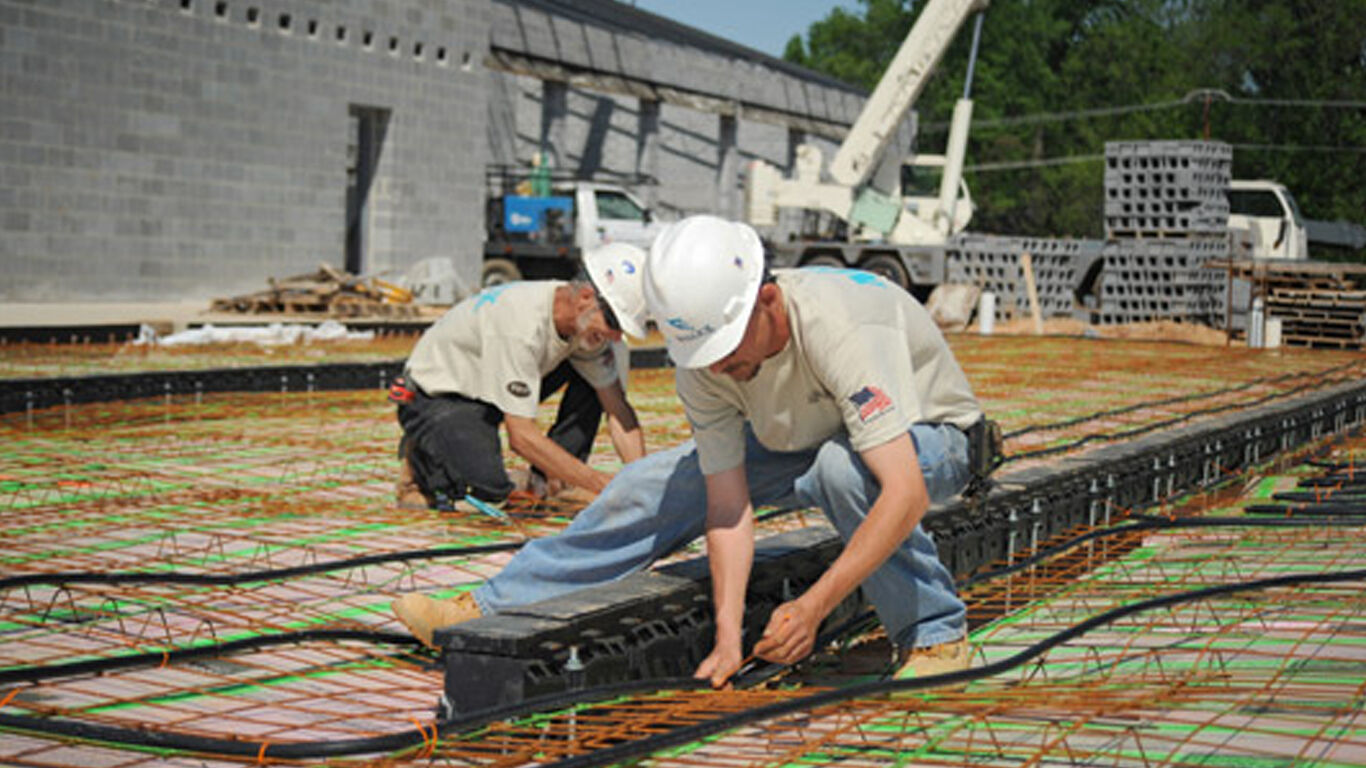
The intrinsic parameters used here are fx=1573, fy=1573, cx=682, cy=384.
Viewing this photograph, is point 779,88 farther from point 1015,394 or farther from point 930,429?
point 930,429

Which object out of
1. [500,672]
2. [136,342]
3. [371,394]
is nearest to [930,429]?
[500,672]

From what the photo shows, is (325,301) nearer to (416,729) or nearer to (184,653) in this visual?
(184,653)

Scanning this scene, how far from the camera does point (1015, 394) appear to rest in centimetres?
1195

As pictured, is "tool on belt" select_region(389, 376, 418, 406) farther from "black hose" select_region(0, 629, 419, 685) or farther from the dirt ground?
the dirt ground

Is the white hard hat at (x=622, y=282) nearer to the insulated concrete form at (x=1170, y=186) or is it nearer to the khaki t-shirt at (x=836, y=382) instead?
the khaki t-shirt at (x=836, y=382)

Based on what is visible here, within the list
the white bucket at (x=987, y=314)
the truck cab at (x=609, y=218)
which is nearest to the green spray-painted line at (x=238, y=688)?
the white bucket at (x=987, y=314)

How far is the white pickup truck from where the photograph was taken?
22375 mm

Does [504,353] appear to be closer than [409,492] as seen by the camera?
Yes

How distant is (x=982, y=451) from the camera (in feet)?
11.9

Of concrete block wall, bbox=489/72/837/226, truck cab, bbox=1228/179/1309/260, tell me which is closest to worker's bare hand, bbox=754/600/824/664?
truck cab, bbox=1228/179/1309/260

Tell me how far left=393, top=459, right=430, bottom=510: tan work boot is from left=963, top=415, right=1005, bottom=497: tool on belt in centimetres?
290

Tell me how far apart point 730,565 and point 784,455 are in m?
0.36

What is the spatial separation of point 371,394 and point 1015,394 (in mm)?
4802

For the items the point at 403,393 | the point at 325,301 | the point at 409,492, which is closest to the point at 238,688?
the point at 403,393
